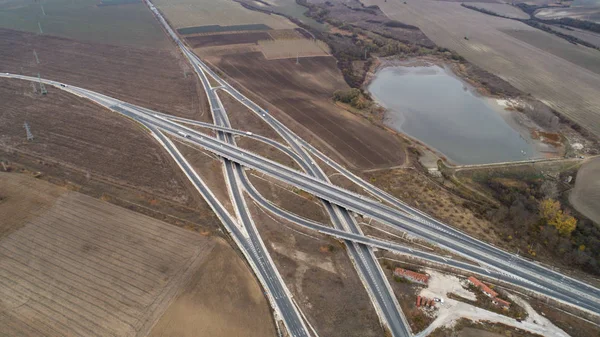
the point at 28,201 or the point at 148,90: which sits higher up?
the point at 148,90

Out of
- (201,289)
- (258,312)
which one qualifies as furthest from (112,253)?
(258,312)

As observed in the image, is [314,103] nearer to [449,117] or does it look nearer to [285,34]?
[449,117]

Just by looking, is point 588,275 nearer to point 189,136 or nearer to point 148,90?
point 189,136

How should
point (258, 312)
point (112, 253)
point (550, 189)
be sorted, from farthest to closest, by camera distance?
point (550, 189) < point (112, 253) < point (258, 312)

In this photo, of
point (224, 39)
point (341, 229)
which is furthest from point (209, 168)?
point (224, 39)

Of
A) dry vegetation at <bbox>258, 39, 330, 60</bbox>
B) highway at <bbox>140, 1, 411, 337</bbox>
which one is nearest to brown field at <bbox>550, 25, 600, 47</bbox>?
dry vegetation at <bbox>258, 39, 330, 60</bbox>

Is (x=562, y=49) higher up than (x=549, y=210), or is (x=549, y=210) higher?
(x=562, y=49)
